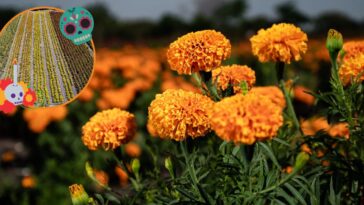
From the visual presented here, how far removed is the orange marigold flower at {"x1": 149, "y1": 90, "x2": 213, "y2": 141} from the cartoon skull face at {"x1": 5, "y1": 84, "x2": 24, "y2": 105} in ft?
1.40

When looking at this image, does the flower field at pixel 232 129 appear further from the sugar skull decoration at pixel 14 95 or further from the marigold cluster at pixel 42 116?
the marigold cluster at pixel 42 116

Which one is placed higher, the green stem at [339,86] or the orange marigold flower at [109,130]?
the green stem at [339,86]

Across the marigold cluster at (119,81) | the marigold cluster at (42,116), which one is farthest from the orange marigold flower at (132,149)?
the marigold cluster at (42,116)

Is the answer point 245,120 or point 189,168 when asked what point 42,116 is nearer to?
point 189,168

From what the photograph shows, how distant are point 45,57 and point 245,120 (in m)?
0.74

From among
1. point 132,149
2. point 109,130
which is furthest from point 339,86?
point 132,149

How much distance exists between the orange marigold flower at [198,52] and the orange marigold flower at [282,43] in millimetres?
139

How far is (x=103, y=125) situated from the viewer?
1.17 meters

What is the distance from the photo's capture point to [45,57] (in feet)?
4.23

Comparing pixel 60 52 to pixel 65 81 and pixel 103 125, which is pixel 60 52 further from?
pixel 103 125

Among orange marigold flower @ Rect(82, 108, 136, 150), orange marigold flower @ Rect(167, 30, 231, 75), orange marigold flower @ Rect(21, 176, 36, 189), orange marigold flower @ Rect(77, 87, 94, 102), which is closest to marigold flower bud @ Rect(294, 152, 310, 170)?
orange marigold flower @ Rect(167, 30, 231, 75)

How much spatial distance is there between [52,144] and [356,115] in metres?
2.85

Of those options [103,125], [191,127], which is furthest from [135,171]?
[191,127]

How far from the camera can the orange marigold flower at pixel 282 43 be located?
1118mm
